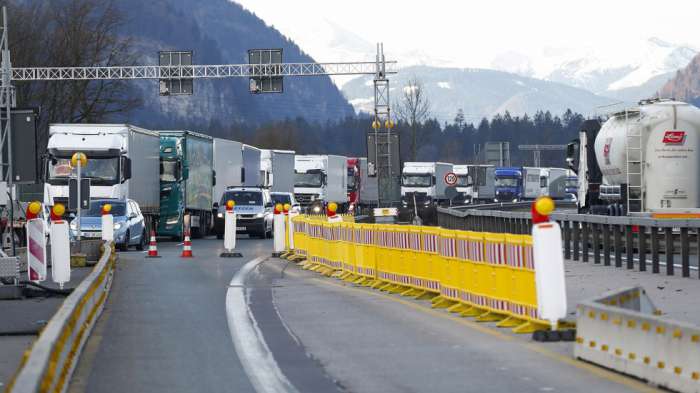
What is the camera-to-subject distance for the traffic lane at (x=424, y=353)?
1082 centimetres

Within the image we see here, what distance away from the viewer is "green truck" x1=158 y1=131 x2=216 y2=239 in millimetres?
51469

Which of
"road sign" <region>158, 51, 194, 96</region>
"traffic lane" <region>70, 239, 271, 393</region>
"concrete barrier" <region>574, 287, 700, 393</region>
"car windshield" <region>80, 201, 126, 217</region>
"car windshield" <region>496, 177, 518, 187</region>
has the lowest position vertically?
"traffic lane" <region>70, 239, 271, 393</region>

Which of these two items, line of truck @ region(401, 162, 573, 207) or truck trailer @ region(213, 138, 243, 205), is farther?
line of truck @ region(401, 162, 573, 207)

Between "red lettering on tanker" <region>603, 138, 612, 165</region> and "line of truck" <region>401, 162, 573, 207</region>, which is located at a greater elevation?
"red lettering on tanker" <region>603, 138, 612, 165</region>

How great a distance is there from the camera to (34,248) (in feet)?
72.7

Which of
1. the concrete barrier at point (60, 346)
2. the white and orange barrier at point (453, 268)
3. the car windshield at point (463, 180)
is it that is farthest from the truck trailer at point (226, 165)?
the car windshield at point (463, 180)

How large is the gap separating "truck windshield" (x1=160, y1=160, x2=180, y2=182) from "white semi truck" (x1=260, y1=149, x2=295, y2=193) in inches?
627

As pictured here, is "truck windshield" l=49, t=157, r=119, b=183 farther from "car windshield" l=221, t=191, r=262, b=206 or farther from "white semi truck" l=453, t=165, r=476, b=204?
"white semi truck" l=453, t=165, r=476, b=204

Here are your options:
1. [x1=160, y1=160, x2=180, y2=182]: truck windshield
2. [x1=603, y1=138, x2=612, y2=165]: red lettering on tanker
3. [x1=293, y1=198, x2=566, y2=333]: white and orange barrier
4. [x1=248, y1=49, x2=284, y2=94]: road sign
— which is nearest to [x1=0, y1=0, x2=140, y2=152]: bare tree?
[x1=248, y1=49, x2=284, y2=94]: road sign

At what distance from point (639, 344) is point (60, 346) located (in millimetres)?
4264

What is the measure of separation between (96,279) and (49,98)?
65848 millimetres

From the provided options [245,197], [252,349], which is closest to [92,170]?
[245,197]

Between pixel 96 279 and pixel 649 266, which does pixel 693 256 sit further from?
pixel 96 279

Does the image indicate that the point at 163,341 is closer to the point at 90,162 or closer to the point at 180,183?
the point at 90,162
